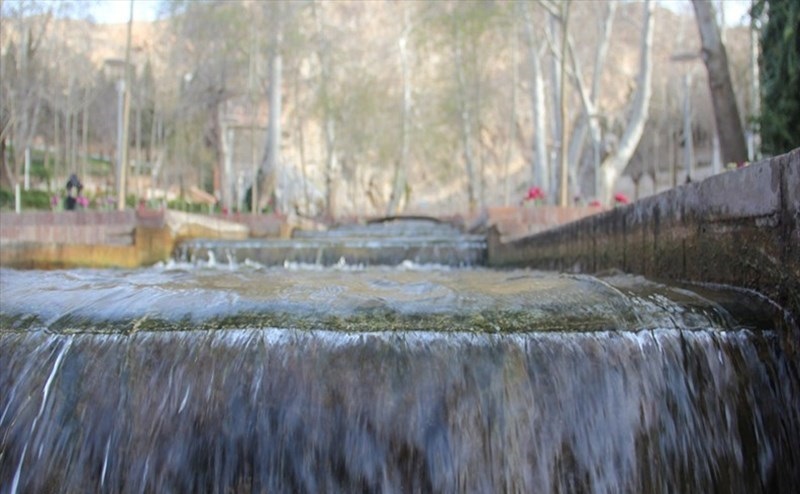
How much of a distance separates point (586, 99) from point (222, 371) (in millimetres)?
13692

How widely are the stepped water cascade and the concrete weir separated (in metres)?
0.23

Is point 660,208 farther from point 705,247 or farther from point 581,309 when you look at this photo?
point 581,309

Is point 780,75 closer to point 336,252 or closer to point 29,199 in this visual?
point 336,252

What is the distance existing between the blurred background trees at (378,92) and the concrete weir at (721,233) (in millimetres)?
6521

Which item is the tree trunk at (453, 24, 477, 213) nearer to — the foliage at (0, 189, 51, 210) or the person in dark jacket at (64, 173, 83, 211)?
the person in dark jacket at (64, 173, 83, 211)

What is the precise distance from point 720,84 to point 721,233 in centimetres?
788

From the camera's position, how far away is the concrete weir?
2.78 m

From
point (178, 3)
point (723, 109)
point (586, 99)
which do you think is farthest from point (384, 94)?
point (723, 109)

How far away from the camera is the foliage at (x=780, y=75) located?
946 cm

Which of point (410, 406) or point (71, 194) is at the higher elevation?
point (71, 194)

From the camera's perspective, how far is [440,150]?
42938mm

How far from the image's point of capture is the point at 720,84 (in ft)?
33.2

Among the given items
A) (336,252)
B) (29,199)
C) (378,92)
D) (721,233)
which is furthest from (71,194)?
(378,92)

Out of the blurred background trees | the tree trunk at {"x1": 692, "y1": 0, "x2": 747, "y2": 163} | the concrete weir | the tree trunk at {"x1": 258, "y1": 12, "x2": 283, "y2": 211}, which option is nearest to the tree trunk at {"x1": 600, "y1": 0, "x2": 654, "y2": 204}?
the blurred background trees
